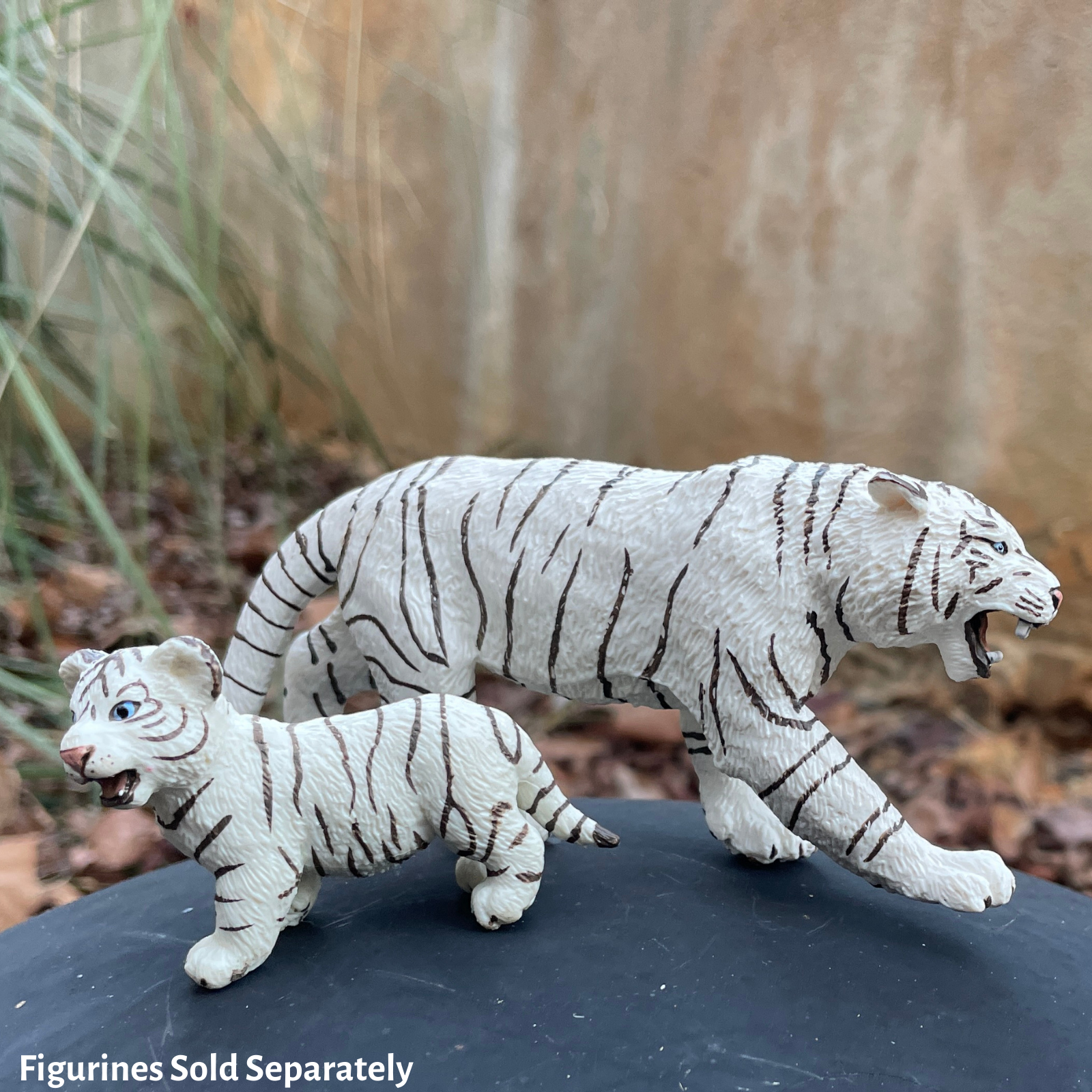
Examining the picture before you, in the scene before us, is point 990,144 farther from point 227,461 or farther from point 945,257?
point 227,461

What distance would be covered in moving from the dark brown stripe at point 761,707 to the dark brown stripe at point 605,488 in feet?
0.64

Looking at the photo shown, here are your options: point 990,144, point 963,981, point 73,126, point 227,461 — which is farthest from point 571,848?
point 227,461

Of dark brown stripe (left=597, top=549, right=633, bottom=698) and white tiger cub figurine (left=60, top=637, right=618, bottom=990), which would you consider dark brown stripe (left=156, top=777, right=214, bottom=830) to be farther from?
dark brown stripe (left=597, top=549, right=633, bottom=698)

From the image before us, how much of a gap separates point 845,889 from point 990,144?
136 cm

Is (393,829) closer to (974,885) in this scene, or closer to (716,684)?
(716,684)

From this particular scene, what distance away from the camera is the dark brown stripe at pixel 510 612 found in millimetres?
1024

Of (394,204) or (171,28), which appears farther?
(394,204)

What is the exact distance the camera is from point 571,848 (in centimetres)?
117

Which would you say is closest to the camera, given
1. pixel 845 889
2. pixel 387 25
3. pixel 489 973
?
pixel 489 973

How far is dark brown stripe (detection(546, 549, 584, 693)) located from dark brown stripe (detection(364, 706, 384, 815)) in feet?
0.66

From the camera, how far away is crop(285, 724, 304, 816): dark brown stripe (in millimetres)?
864

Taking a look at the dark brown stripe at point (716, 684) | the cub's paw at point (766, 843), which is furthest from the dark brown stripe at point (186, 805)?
the cub's paw at point (766, 843)

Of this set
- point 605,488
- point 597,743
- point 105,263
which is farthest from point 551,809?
point 105,263

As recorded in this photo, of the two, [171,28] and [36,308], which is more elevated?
[171,28]
